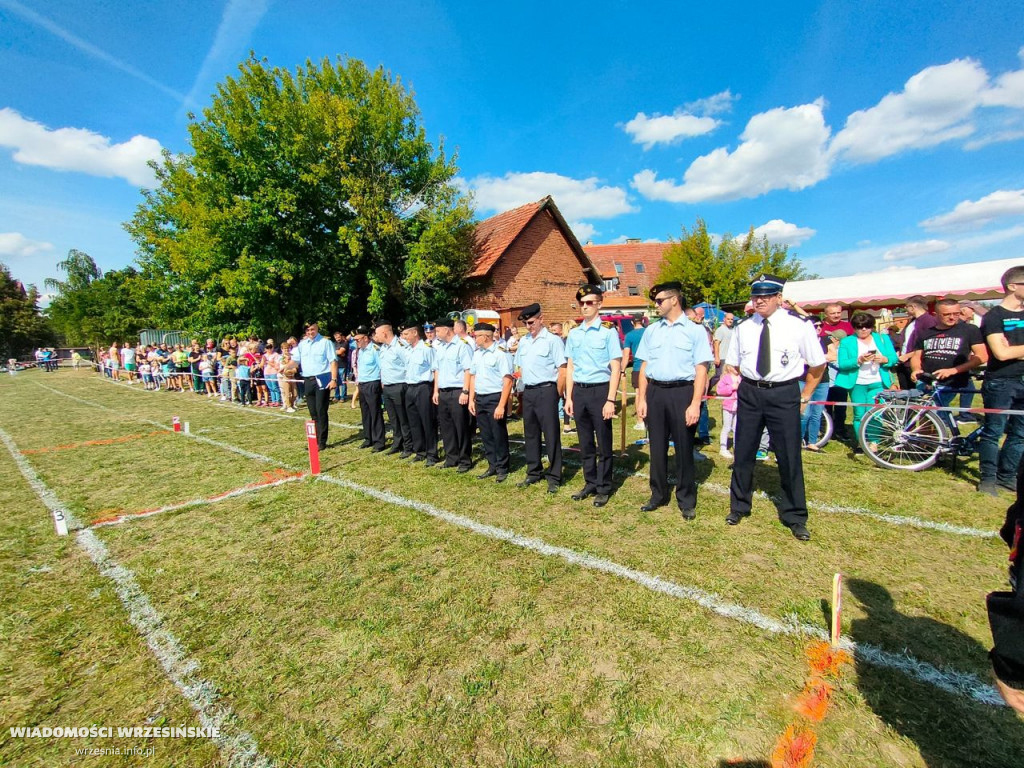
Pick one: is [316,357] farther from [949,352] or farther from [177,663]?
[949,352]

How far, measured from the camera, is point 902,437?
234 inches

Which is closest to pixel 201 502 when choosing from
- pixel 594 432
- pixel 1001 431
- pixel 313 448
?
pixel 313 448

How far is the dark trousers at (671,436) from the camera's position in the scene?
15.2 feet

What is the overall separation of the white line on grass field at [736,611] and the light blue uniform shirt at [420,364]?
231 cm

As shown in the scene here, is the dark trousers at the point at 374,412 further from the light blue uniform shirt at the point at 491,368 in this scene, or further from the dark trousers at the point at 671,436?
the dark trousers at the point at 671,436

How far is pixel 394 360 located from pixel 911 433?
7.22 metres

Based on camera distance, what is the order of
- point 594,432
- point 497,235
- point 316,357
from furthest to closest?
point 497,235 → point 316,357 → point 594,432

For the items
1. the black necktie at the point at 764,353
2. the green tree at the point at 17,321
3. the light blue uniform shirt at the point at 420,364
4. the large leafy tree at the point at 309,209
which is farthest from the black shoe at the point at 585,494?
the green tree at the point at 17,321

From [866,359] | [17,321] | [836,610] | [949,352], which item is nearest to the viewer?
[836,610]

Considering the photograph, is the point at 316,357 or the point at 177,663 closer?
the point at 177,663

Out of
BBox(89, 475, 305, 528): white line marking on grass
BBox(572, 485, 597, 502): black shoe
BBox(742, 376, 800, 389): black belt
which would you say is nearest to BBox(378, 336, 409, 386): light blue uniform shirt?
BBox(89, 475, 305, 528): white line marking on grass

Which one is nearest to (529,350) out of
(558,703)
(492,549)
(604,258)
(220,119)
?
(492,549)

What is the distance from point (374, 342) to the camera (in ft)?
26.3

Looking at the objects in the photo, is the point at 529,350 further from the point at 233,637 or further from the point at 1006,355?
the point at 1006,355
